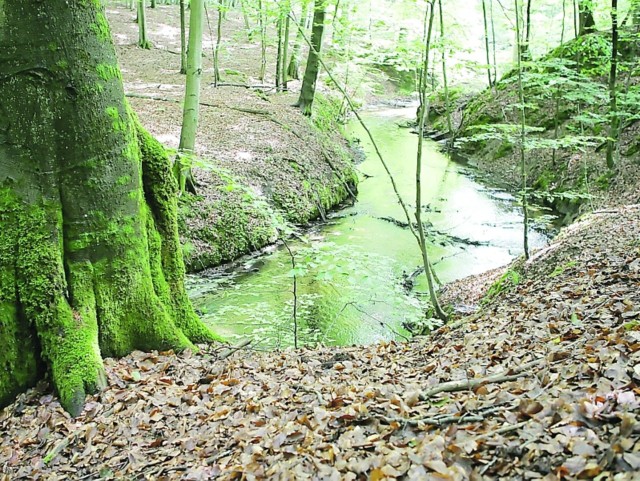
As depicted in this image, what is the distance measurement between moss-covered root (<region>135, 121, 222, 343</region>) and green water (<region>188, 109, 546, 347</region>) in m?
1.32

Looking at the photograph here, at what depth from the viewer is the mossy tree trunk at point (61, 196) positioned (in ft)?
12.2

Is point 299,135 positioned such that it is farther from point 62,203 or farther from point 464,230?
point 62,203

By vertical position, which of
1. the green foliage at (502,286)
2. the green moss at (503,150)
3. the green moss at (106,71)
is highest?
the green moss at (106,71)

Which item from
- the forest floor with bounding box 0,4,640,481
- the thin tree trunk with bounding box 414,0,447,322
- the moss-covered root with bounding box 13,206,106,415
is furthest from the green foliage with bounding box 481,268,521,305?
the moss-covered root with bounding box 13,206,106,415

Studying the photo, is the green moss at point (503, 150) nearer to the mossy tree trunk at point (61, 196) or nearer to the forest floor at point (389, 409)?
the forest floor at point (389, 409)

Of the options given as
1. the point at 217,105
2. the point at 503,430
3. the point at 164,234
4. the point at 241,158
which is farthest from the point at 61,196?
the point at 217,105

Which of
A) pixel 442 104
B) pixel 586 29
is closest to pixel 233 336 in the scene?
pixel 586 29

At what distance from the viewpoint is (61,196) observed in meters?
3.93

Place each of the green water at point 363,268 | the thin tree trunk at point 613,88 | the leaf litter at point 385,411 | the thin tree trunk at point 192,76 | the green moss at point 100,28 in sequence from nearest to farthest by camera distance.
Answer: the leaf litter at point 385,411, the green moss at point 100,28, the green water at point 363,268, the thin tree trunk at point 192,76, the thin tree trunk at point 613,88

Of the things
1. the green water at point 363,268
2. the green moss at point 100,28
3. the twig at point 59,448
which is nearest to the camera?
the twig at point 59,448

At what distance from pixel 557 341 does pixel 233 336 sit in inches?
194

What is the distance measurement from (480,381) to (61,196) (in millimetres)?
3435

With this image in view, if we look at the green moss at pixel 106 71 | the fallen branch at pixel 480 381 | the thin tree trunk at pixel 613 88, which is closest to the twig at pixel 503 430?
the fallen branch at pixel 480 381

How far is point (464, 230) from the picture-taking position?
519 inches
